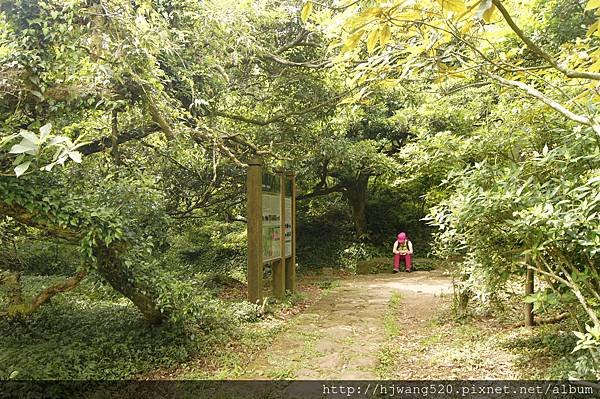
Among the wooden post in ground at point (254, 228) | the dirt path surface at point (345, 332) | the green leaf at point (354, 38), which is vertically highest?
the green leaf at point (354, 38)

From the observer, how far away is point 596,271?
Result: 3.08 metres

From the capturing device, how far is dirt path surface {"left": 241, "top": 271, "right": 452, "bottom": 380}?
14.1 ft

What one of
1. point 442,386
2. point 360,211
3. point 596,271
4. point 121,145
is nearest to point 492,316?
point 442,386

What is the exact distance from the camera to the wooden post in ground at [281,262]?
25.1ft

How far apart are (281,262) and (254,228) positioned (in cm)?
138

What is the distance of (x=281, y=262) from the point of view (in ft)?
25.4

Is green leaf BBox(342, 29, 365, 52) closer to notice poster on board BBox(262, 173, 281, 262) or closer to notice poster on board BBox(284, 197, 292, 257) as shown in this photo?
notice poster on board BBox(262, 173, 281, 262)

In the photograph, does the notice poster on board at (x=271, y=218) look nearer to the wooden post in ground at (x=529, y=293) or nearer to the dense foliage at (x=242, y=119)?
the dense foliage at (x=242, y=119)

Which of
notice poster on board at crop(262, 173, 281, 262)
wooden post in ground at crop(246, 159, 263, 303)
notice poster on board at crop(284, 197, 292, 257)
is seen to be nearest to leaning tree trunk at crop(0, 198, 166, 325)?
wooden post in ground at crop(246, 159, 263, 303)

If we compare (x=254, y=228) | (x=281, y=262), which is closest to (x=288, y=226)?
(x=281, y=262)

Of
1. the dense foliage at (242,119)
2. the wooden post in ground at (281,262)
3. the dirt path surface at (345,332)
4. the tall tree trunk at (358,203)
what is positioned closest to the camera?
the dense foliage at (242,119)

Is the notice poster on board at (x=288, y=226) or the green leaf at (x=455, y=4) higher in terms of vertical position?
the green leaf at (x=455, y=4)

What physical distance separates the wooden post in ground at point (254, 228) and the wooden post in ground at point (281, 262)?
1.00m

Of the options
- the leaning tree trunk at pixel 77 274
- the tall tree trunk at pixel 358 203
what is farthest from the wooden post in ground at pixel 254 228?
the tall tree trunk at pixel 358 203
